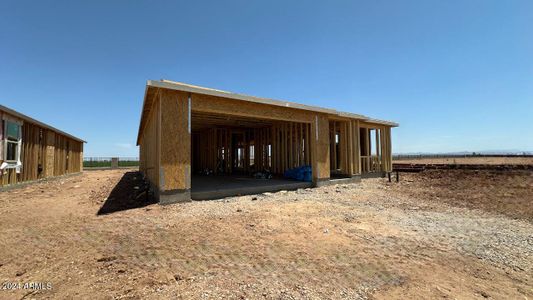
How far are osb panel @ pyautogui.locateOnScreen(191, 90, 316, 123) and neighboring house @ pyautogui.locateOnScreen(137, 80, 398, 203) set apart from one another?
12 millimetres

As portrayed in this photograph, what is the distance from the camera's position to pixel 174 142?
739 cm

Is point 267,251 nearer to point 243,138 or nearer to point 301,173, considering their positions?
point 301,173

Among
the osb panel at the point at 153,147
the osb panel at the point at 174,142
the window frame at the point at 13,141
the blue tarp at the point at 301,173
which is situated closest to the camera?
the osb panel at the point at 174,142

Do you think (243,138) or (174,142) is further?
(243,138)

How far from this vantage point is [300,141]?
1325 centimetres

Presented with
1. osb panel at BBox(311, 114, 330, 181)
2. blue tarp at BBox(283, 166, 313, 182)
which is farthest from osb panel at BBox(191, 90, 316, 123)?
blue tarp at BBox(283, 166, 313, 182)

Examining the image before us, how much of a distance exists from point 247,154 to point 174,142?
34.8ft

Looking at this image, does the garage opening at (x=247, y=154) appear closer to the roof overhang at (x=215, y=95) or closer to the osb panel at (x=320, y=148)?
the osb panel at (x=320, y=148)

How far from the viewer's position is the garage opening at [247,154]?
11.1 meters

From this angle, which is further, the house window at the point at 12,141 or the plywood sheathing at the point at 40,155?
the plywood sheathing at the point at 40,155

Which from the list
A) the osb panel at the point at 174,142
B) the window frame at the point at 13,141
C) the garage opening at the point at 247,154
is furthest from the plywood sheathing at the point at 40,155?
the osb panel at the point at 174,142

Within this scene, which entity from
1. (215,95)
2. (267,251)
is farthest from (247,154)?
(267,251)

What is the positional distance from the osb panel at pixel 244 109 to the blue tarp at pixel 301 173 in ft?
7.73

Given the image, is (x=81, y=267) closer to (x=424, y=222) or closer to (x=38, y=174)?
(x=424, y=222)
